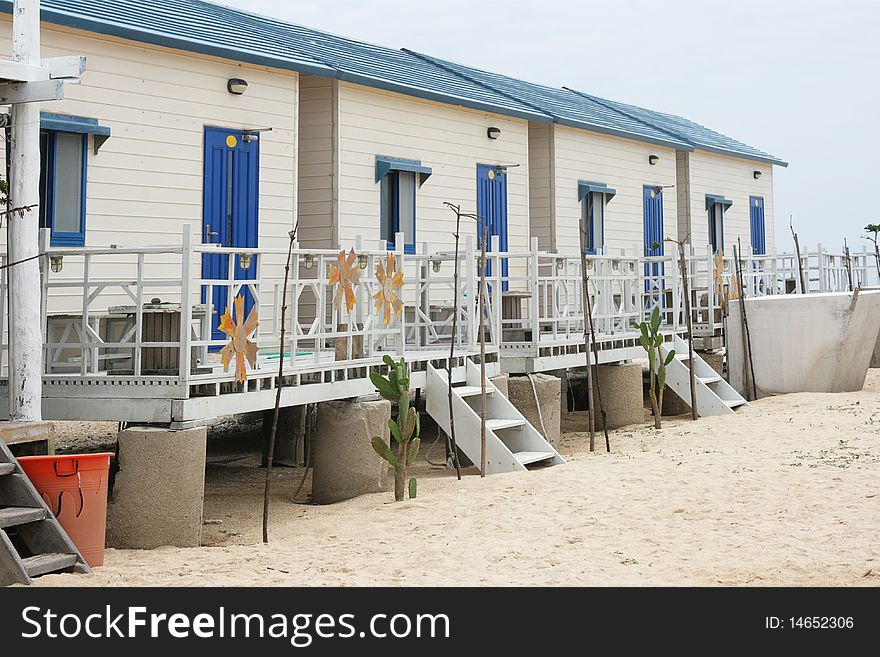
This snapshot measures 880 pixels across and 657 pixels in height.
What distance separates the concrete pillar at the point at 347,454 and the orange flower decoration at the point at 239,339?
1749 mm

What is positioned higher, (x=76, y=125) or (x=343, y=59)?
(x=343, y=59)

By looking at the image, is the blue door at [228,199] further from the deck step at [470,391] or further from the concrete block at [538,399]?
the concrete block at [538,399]

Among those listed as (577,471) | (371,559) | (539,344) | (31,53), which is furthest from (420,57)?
(371,559)

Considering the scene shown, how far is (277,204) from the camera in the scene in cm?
1179

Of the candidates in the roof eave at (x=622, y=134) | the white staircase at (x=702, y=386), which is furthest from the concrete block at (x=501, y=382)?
the roof eave at (x=622, y=134)

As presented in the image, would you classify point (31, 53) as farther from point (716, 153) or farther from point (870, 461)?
point (716, 153)

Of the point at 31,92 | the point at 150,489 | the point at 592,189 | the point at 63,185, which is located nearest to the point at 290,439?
the point at 63,185

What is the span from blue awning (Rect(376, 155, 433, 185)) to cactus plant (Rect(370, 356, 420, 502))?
186 inches

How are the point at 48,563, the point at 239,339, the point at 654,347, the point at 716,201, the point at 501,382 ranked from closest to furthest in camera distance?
the point at 48,563, the point at 239,339, the point at 501,382, the point at 654,347, the point at 716,201

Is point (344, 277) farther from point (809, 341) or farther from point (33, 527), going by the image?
point (809, 341)

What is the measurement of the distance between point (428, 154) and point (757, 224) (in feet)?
35.8

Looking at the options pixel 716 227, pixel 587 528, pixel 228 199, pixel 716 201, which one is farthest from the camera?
pixel 716 227

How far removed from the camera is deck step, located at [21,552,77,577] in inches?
226

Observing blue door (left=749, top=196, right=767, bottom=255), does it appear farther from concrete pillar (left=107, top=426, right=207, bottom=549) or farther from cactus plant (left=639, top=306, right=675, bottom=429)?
concrete pillar (left=107, top=426, right=207, bottom=549)
